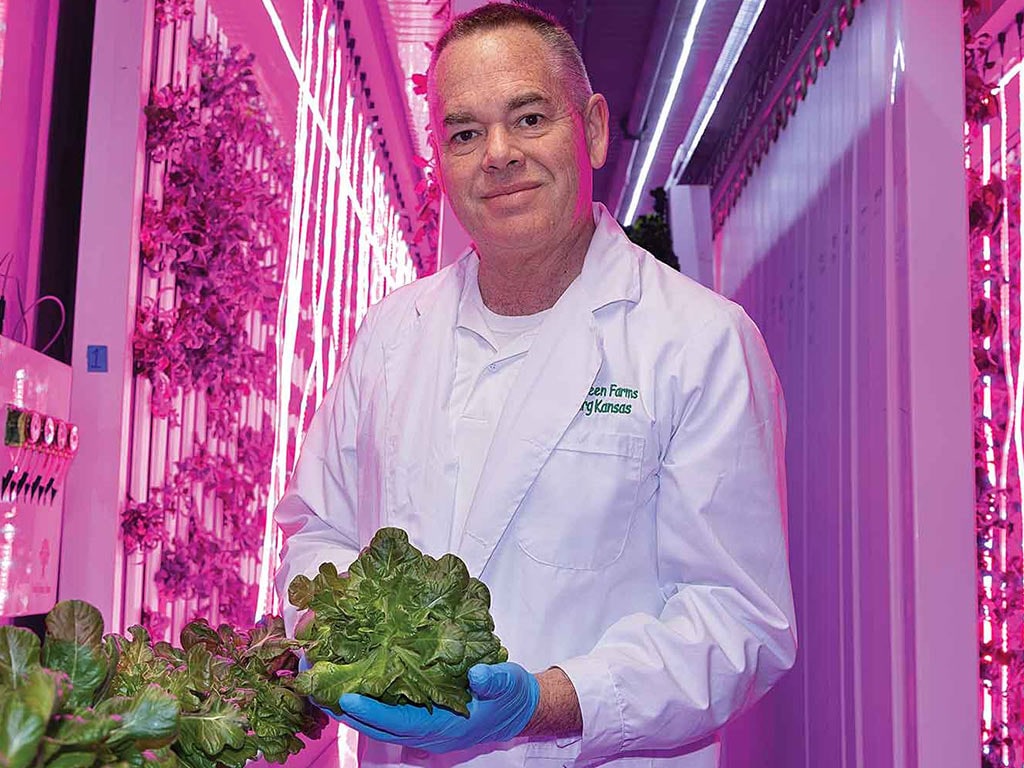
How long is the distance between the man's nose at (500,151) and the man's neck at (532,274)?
16cm

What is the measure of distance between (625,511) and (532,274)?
1.38 ft

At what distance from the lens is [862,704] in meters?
2.72

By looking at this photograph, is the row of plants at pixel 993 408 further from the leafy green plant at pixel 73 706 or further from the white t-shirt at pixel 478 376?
the leafy green plant at pixel 73 706

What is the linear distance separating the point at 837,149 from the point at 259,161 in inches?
118

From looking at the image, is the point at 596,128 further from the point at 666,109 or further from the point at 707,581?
the point at 666,109

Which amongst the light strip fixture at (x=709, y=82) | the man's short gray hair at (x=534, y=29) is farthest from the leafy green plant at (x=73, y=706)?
the light strip fixture at (x=709, y=82)

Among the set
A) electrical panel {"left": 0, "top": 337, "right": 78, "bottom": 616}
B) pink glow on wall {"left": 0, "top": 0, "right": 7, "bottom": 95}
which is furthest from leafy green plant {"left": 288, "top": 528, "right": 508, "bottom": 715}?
pink glow on wall {"left": 0, "top": 0, "right": 7, "bottom": 95}

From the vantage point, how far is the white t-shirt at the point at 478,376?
1.93m

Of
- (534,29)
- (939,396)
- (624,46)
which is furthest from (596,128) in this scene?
(624,46)

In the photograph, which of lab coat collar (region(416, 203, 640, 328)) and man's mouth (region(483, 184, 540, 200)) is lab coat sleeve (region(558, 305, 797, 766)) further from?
man's mouth (region(483, 184, 540, 200))

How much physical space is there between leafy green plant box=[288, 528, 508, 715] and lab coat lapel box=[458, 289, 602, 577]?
1.61 feet

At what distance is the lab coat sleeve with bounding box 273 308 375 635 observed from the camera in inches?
82.4

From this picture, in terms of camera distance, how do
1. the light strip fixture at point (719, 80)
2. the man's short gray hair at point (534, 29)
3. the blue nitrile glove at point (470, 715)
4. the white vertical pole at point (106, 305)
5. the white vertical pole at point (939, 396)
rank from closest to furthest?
the blue nitrile glove at point (470, 715) < the man's short gray hair at point (534, 29) < the white vertical pole at point (939, 396) < the white vertical pole at point (106, 305) < the light strip fixture at point (719, 80)

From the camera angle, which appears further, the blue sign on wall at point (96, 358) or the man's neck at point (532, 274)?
the blue sign on wall at point (96, 358)
